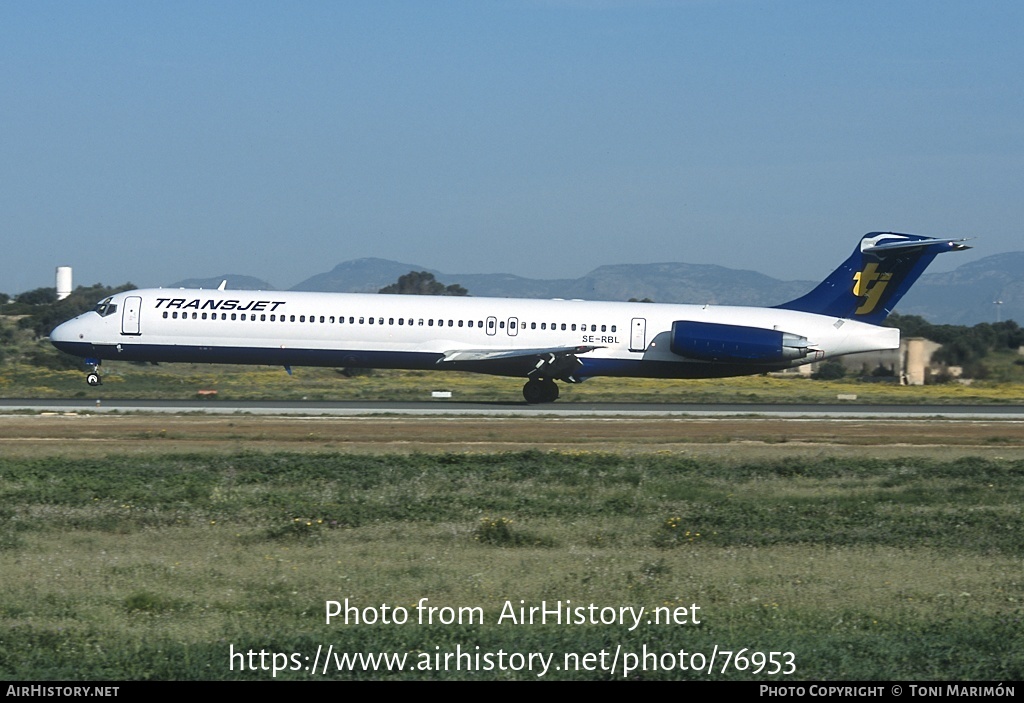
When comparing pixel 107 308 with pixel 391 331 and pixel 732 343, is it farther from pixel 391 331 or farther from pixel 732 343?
pixel 732 343

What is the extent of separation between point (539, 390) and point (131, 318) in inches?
511

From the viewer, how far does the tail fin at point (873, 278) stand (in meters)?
39.0

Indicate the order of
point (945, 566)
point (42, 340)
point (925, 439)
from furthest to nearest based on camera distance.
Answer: point (42, 340), point (925, 439), point (945, 566)

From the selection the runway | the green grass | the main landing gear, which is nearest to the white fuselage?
the main landing gear

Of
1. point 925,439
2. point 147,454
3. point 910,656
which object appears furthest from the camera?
point 925,439

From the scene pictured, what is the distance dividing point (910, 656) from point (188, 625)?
571 centimetres

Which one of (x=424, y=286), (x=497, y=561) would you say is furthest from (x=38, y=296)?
(x=497, y=561)

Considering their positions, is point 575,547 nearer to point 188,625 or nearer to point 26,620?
point 188,625

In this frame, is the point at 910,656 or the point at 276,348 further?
the point at 276,348

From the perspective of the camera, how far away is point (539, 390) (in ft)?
128

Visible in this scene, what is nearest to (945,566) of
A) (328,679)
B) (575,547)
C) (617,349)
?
(575,547)

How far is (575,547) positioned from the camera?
13961mm

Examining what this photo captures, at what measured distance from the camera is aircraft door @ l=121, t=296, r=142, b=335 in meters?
37.9
